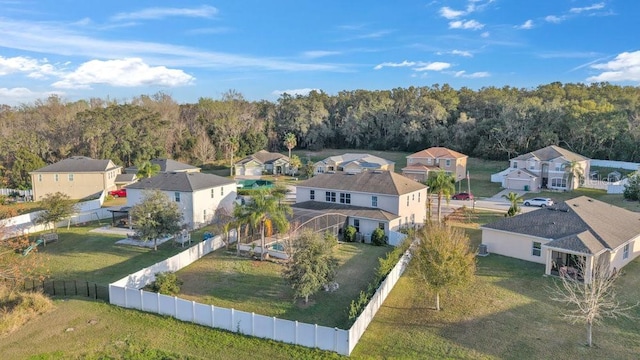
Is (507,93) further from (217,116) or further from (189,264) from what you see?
(189,264)

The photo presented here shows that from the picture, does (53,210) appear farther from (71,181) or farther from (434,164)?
(434,164)

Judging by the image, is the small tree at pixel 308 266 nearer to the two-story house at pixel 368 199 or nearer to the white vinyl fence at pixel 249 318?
the white vinyl fence at pixel 249 318

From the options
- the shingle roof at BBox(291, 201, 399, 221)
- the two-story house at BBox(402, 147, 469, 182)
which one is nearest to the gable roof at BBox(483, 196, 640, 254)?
the shingle roof at BBox(291, 201, 399, 221)

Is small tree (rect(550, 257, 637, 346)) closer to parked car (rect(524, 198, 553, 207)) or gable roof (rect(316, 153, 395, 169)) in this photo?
parked car (rect(524, 198, 553, 207))

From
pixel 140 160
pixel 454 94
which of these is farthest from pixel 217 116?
pixel 454 94

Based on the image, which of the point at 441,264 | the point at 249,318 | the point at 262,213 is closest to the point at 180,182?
the point at 262,213

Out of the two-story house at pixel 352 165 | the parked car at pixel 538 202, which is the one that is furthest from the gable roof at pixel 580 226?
the two-story house at pixel 352 165

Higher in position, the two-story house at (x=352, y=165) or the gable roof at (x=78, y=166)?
the gable roof at (x=78, y=166)

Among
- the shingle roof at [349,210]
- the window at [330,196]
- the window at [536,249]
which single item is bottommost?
the window at [536,249]
